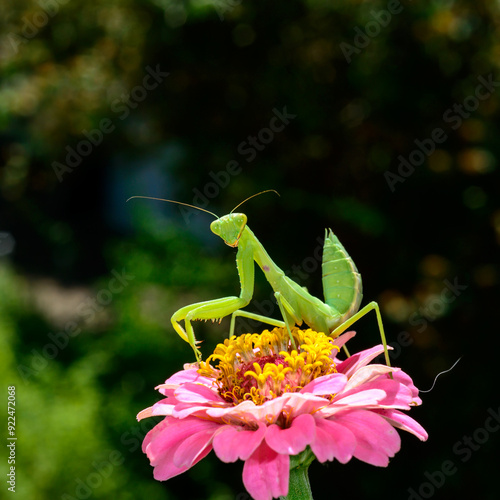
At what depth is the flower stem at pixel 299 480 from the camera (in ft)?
2.89

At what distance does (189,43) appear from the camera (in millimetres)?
3686

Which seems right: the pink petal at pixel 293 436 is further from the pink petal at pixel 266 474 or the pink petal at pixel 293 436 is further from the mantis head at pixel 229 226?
the mantis head at pixel 229 226

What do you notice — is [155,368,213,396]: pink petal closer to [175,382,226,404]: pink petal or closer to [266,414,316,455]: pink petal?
[175,382,226,404]: pink petal

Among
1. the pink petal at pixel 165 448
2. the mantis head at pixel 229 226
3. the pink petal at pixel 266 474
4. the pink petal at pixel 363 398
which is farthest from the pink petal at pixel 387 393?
the mantis head at pixel 229 226

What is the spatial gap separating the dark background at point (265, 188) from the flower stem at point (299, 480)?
234 centimetres

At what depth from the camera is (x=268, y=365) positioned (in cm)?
97

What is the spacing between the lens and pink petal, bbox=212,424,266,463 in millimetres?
810

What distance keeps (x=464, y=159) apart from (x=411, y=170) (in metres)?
0.28

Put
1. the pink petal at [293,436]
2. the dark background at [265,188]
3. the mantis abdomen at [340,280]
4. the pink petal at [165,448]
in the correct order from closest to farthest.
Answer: the pink petal at [293,436], the pink petal at [165,448], the mantis abdomen at [340,280], the dark background at [265,188]

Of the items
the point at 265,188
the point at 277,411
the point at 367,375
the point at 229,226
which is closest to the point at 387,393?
the point at 367,375

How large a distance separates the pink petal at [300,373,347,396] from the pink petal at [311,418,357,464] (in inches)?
1.9

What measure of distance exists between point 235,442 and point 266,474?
0.20 ft

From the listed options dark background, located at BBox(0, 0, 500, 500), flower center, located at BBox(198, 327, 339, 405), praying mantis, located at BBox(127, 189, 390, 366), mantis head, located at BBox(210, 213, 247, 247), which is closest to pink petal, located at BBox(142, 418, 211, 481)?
flower center, located at BBox(198, 327, 339, 405)

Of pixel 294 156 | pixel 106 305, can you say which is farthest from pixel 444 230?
pixel 106 305
